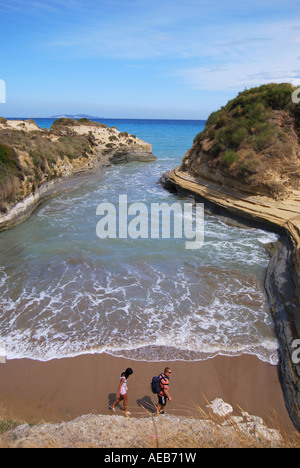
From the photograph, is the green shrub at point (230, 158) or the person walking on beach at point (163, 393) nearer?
the person walking on beach at point (163, 393)

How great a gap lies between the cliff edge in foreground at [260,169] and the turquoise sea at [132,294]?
34.2 inches

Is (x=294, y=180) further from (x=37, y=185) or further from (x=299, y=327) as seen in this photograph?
(x=37, y=185)

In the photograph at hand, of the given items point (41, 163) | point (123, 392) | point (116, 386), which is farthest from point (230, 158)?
point (123, 392)

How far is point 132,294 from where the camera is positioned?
911cm

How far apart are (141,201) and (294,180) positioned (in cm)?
913

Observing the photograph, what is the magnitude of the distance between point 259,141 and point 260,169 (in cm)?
197

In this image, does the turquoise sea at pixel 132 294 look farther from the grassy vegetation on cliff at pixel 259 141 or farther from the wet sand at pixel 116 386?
the grassy vegetation on cliff at pixel 259 141

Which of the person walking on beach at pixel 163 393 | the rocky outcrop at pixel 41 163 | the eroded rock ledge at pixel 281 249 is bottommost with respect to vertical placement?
the person walking on beach at pixel 163 393

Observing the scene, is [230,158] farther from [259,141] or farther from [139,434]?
[139,434]

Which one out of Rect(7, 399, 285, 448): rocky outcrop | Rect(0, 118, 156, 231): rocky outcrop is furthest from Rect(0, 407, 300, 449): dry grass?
Rect(0, 118, 156, 231): rocky outcrop

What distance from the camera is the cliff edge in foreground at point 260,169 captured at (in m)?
10.4

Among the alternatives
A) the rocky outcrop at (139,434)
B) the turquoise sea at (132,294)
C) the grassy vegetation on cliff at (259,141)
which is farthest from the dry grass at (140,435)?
the grassy vegetation on cliff at (259,141)

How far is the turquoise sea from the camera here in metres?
7.09

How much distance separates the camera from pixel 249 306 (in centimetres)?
855
